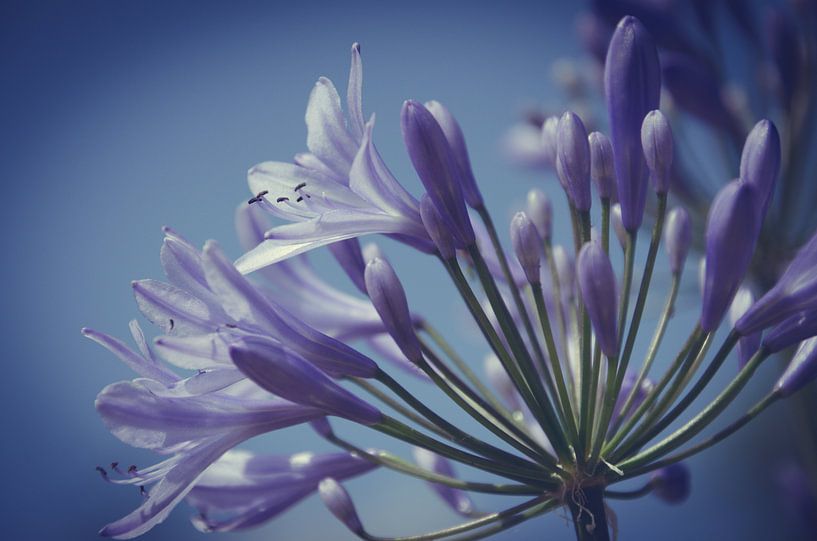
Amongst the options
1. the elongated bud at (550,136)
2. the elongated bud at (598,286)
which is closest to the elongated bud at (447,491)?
the elongated bud at (598,286)

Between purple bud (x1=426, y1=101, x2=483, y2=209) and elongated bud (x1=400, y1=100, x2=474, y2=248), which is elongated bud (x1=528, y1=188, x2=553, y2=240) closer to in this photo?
purple bud (x1=426, y1=101, x2=483, y2=209)

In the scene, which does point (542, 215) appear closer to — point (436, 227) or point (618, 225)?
point (618, 225)

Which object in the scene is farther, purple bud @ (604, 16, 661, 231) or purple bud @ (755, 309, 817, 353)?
purple bud @ (604, 16, 661, 231)

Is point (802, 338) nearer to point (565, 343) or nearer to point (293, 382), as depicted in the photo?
point (565, 343)

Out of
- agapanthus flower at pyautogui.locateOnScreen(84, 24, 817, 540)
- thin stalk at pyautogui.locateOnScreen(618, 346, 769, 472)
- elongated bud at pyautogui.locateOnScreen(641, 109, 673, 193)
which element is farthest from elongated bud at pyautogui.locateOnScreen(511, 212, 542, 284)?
thin stalk at pyautogui.locateOnScreen(618, 346, 769, 472)

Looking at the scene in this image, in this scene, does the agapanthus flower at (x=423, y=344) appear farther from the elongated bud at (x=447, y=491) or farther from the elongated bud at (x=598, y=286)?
the elongated bud at (x=447, y=491)
